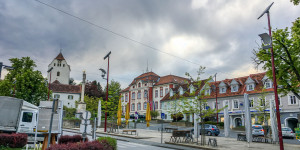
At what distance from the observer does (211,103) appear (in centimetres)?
5044

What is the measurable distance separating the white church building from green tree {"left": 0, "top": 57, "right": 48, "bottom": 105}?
1604 inches

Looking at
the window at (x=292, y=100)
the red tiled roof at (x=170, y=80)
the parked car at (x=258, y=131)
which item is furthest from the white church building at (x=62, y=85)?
the window at (x=292, y=100)

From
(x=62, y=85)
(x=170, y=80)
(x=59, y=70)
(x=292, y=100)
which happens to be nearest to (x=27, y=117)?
(x=292, y=100)

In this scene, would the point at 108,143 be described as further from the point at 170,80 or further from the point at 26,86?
the point at 170,80

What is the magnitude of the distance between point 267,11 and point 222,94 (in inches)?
1464

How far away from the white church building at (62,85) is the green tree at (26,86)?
4073cm

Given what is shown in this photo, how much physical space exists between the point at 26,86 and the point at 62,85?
50829 millimetres

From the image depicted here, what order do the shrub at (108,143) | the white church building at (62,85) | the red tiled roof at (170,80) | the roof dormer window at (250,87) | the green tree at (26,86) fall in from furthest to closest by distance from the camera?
1. the white church building at (62,85)
2. the red tiled roof at (170,80)
3. the roof dormer window at (250,87)
4. the green tree at (26,86)
5. the shrub at (108,143)

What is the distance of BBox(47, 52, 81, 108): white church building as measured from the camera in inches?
3110

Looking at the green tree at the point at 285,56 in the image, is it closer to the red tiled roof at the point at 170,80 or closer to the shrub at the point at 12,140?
the shrub at the point at 12,140

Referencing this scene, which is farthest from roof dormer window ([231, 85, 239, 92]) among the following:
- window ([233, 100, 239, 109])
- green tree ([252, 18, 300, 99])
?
green tree ([252, 18, 300, 99])

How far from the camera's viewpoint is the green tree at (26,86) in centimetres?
3225

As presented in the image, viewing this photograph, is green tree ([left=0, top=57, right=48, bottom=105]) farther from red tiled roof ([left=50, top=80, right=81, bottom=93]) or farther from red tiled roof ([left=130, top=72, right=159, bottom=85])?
red tiled roof ([left=50, top=80, right=81, bottom=93])

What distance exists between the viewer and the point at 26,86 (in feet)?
107
